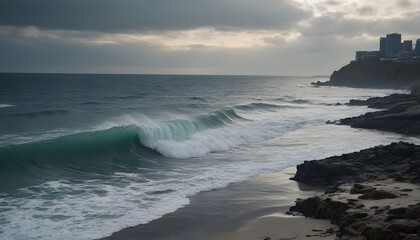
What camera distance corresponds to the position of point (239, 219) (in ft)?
39.4

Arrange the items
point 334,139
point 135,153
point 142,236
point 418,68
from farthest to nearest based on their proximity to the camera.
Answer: point 418,68, point 334,139, point 135,153, point 142,236

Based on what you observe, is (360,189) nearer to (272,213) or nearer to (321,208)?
(321,208)

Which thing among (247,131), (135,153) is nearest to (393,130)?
(247,131)

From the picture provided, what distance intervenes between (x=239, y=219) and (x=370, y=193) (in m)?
3.53

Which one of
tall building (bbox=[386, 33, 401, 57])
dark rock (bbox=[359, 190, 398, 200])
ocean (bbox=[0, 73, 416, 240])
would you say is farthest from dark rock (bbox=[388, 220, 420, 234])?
tall building (bbox=[386, 33, 401, 57])

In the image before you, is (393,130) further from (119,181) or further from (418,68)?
(418,68)

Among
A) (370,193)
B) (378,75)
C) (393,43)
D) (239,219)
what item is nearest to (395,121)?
(370,193)

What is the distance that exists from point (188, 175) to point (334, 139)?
12.6 meters

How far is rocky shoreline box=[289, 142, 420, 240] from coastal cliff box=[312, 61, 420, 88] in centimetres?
7704

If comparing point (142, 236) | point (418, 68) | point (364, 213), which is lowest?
point (142, 236)

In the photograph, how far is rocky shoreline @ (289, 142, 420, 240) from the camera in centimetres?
861

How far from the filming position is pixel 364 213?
962 cm

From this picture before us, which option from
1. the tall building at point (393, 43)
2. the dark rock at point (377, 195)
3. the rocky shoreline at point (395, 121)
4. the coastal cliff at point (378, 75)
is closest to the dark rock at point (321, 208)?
the dark rock at point (377, 195)

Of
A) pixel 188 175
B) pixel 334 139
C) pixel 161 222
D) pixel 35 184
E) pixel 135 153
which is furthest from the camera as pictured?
pixel 334 139
